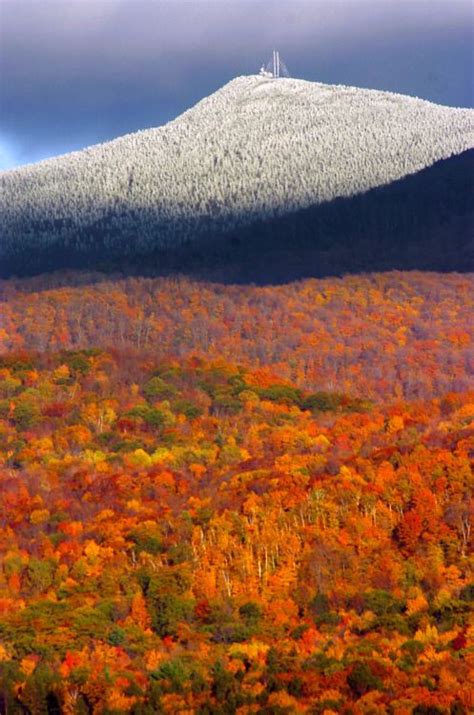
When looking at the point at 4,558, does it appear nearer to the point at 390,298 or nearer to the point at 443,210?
the point at 390,298

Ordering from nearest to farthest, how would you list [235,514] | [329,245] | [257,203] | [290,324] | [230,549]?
[230,549] < [235,514] < [290,324] < [329,245] < [257,203]

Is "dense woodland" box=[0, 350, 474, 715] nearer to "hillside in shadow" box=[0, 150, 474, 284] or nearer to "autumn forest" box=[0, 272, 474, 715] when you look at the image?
"autumn forest" box=[0, 272, 474, 715]

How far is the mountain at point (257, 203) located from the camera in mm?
160375

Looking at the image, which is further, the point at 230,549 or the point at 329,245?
the point at 329,245

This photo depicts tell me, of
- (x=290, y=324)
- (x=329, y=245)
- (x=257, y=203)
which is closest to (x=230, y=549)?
(x=290, y=324)

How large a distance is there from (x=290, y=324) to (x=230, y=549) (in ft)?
230

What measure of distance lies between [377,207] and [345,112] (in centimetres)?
3110

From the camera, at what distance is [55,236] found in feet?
525

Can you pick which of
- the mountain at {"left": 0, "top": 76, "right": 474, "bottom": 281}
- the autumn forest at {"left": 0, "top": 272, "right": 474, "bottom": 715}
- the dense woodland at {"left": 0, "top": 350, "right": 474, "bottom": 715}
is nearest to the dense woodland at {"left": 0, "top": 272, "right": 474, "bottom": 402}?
the autumn forest at {"left": 0, "top": 272, "right": 474, "bottom": 715}

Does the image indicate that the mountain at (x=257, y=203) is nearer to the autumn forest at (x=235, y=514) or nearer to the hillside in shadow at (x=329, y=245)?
the hillside in shadow at (x=329, y=245)

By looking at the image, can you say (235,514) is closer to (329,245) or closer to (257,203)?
(329,245)

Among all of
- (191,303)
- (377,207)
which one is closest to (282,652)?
(191,303)

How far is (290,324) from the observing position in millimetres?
137500

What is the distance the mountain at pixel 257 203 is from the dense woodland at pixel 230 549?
49236 mm
